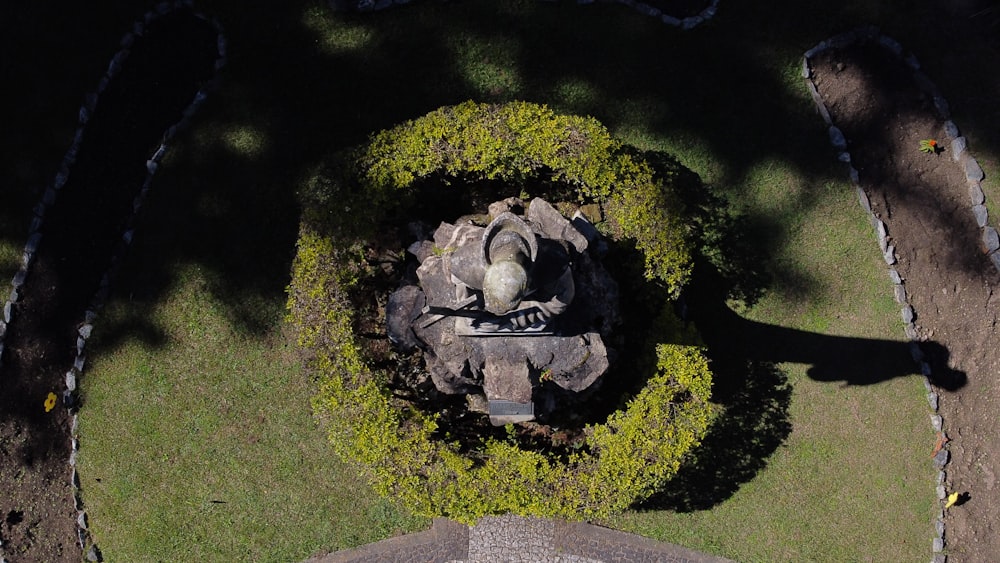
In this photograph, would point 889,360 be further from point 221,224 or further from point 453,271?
point 221,224

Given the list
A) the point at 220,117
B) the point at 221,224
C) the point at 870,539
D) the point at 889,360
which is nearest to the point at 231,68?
the point at 220,117

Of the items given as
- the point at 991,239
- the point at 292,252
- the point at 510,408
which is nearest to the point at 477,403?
the point at 510,408

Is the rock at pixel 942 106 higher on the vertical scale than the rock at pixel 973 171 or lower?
higher

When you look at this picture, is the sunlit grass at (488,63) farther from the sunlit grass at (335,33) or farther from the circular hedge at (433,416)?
the circular hedge at (433,416)

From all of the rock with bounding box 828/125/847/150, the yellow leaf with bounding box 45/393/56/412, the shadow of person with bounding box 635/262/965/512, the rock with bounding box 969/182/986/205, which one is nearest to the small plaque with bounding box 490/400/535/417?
the shadow of person with bounding box 635/262/965/512

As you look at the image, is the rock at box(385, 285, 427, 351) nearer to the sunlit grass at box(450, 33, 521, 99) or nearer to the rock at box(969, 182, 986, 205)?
the sunlit grass at box(450, 33, 521, 99)

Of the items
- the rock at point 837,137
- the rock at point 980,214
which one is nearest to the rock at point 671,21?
the rock at point 837,137
